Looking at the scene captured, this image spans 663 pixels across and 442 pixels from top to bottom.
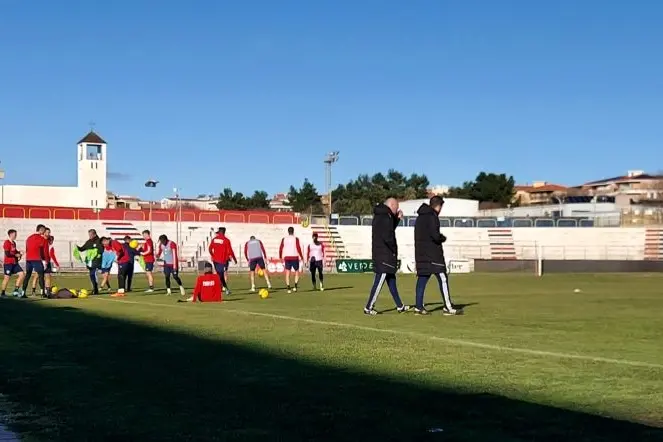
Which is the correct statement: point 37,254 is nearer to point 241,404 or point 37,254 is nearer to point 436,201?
point 436,201

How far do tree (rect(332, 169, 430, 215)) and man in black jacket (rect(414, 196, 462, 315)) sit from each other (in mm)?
101041

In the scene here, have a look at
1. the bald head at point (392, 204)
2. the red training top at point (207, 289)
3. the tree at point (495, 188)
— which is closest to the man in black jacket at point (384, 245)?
the bald head at point (392, 204)

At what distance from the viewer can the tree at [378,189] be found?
12012cm

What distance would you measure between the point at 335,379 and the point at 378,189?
116280 millimetres

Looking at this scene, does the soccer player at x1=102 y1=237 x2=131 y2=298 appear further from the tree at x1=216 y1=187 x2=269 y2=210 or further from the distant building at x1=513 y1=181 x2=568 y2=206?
the distant building at x1=513 y1=181 x2=568 y2=206

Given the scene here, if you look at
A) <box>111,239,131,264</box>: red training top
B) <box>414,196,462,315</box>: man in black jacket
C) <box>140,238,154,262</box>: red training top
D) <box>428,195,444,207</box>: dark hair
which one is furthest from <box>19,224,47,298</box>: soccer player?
<box>428,195,444,207</box>: dark hair

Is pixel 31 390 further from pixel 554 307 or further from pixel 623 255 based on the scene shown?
pixel 623 255

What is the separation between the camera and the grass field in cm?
586

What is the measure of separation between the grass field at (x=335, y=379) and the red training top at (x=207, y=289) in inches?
234

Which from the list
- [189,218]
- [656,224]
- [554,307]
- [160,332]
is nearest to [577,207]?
[656,224]

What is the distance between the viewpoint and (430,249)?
597 inches

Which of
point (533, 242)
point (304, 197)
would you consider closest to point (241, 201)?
point (304, 197)

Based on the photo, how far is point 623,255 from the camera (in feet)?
232

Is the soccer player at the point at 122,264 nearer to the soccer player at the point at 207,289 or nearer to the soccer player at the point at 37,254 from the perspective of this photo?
the soccer player at the point at 37,254
